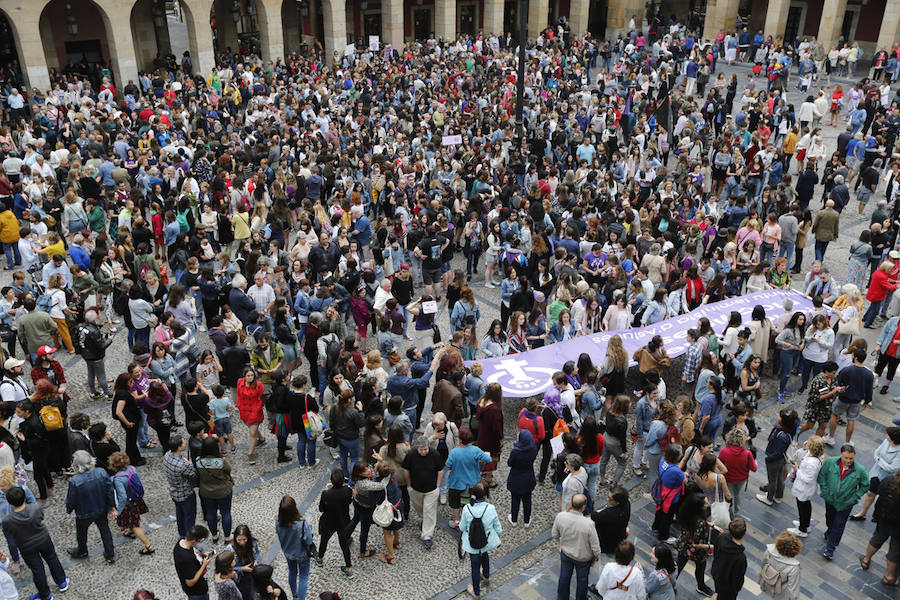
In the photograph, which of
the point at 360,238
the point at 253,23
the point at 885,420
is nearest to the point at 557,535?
the point at 885,420

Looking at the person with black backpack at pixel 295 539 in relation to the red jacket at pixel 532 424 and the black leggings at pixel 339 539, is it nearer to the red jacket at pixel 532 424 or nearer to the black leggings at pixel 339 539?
the black leggings at pixel 339 539

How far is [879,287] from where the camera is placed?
1320 centimetres

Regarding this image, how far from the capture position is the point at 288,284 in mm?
13547

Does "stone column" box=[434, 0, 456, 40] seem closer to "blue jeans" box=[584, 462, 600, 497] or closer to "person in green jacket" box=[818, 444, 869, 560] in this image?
"blue jeans" box=[584, 462, 600, 497]

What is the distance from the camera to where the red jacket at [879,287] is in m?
13.0

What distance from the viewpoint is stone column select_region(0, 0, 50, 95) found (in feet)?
87.3

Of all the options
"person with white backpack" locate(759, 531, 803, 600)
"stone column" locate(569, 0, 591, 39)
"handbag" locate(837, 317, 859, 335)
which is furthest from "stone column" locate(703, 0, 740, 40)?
"person with white backpack" locate(759, 531, 803, 600)

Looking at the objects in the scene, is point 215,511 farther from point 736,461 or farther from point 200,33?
point 200,33

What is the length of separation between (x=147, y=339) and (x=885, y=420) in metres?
11.0

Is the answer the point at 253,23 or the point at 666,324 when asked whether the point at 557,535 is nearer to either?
the point at 666,324

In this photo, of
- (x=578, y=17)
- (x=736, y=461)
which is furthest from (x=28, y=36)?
(x=736, y=461)

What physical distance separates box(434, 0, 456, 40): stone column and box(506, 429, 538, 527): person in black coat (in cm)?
3309

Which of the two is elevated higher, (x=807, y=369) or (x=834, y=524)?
(x=807, y=369)

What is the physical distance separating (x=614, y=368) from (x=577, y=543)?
3.29 meters
